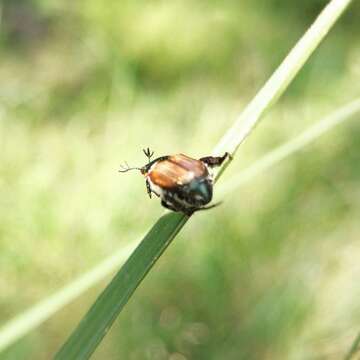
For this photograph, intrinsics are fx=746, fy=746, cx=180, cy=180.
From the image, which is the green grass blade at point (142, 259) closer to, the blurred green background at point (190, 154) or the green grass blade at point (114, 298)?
the green grass blade at point (114, 298)

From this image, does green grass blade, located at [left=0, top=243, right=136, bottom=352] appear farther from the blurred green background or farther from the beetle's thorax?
the blurred green background

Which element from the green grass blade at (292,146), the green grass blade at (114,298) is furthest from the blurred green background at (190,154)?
the green grass blade at (114,298)

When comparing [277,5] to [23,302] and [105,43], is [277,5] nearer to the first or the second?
[105,43]

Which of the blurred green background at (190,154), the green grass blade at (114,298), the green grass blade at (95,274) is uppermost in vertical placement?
the blurred green background at (190,154)

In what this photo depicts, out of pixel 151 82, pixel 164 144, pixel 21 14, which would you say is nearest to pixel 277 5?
pixel 151 82

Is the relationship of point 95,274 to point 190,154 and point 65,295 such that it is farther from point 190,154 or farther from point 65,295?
point 190,154

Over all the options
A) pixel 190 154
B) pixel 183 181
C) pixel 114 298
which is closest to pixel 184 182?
pixel 183 181

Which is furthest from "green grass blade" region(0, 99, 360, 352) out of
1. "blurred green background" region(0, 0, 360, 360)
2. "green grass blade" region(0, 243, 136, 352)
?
"blurred green background" region(0, 0, 360, 360)
